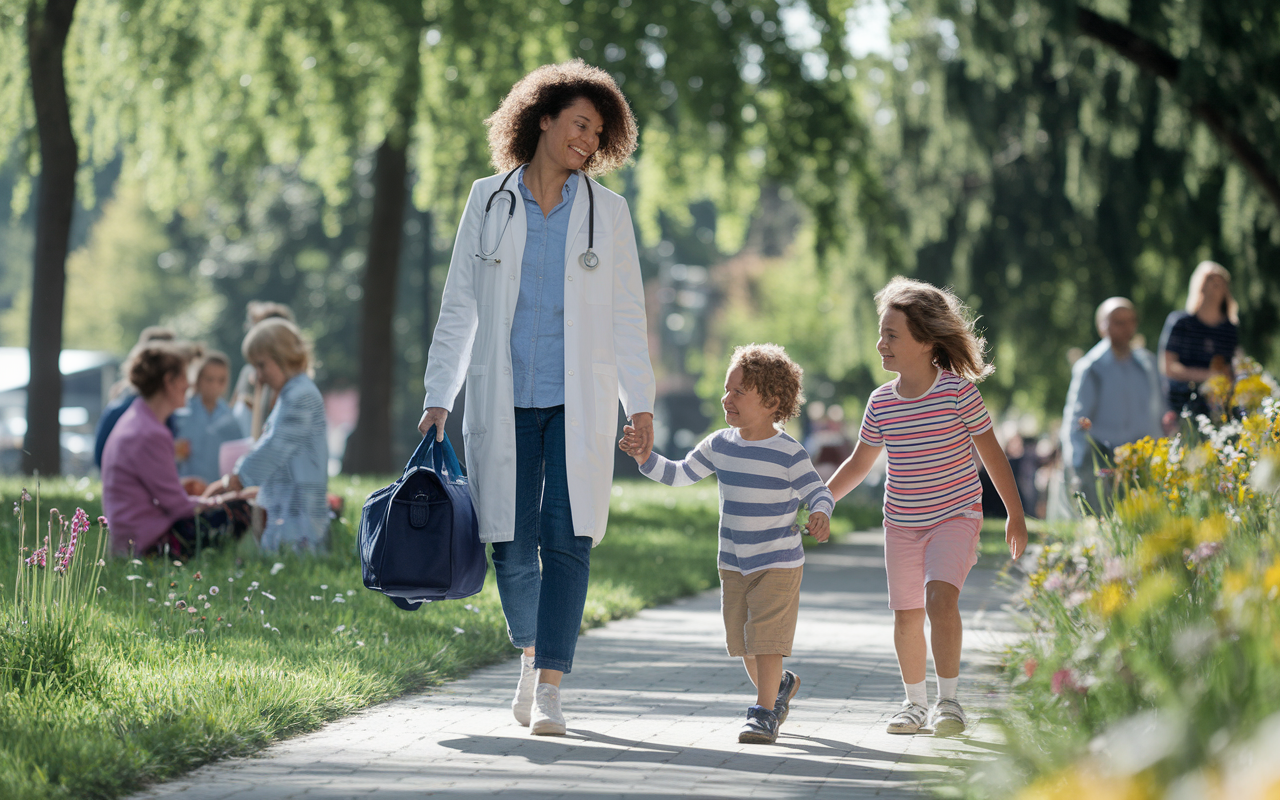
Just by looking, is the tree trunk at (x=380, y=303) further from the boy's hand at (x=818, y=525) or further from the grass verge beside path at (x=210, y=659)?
the boy's hand at (x=818, y=525)

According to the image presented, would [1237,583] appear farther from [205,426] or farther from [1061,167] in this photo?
[1061,167]

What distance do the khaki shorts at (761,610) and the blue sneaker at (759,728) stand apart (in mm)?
229

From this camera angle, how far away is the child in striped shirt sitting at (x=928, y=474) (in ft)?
17.6

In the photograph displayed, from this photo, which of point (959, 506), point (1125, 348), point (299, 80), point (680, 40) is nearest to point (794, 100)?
point (680, 40)

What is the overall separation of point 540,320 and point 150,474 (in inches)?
162

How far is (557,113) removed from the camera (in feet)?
17.8

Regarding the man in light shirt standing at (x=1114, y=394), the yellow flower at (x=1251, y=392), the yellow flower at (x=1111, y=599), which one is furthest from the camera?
the man in light shirt standing at (x=1114, y=394)

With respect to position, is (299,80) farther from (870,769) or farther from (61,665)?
(870,769)

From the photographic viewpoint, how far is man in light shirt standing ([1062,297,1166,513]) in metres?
10.1

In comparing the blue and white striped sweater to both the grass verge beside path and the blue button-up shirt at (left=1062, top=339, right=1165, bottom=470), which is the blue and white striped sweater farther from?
the blue button-up shirt at (left=1062, top=339, right=1165, bottom=470)

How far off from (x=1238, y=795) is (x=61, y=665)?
4151 millimetres

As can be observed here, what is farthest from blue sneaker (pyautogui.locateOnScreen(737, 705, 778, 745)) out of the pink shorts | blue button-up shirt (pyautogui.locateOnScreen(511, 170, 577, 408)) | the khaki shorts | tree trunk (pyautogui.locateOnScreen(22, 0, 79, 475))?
tree trunk (pyautogui.locateOnScreen(22, 0, 79, 475))

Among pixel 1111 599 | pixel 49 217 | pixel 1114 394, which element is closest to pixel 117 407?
pixel 49 217

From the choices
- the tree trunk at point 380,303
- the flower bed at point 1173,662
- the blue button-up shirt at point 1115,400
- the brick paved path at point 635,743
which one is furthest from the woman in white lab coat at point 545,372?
the tree trunk at point 380,303
